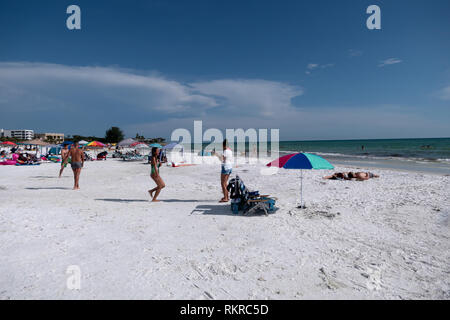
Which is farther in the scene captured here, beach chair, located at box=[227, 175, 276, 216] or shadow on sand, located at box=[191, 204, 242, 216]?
shadow on sand, located at box=[191, 204, 242, 216]

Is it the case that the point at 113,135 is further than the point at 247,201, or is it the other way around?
the point at 113,135

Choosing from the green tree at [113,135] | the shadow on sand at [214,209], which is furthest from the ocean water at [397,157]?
the green tree at [113,135]

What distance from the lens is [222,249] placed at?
13.6ft

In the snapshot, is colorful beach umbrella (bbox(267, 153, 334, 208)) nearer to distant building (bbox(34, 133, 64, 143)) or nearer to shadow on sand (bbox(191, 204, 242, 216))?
shadow on sand (bbox(191, 204, 242, 216))

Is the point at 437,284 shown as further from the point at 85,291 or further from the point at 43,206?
the point at 43,206

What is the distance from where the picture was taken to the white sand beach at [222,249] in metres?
3.01

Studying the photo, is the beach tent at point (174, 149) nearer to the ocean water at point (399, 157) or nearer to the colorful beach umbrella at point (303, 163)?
the colorful beach umbrella at point (303, 163)

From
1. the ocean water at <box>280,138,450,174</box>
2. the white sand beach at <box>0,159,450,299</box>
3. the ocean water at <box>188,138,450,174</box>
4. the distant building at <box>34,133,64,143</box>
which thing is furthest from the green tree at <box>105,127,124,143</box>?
the white sand beach at <box>0,159,450,299</box>

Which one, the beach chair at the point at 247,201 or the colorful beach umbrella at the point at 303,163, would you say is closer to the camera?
the colorful beach umbrella at the point at 303,163

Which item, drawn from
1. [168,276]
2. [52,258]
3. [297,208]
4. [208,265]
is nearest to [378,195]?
[297,208]

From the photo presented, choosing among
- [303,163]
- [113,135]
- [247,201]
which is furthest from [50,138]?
[303,163]

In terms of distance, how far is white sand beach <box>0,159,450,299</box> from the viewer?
3.01 m

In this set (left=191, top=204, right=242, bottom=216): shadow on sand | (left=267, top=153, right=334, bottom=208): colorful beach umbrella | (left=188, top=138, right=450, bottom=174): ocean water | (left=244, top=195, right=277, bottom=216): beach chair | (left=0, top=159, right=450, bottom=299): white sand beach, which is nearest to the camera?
(left=0, top=159, right=450, bottom=299): white sand beach

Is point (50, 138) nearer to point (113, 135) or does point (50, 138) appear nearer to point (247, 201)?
point (113, 135)
